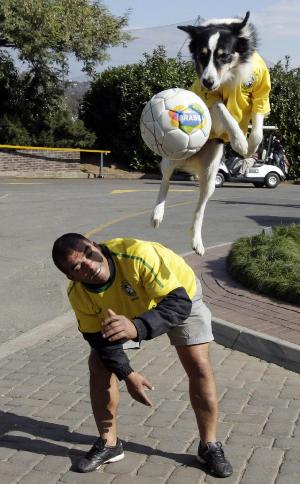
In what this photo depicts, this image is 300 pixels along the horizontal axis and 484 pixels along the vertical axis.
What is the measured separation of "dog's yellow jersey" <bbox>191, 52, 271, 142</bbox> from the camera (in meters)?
4.01

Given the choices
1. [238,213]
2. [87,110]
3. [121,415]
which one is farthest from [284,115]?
[121,415]

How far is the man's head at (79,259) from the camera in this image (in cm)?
389

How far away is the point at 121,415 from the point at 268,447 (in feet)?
3.93

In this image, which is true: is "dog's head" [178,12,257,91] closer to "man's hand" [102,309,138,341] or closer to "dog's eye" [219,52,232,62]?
"dog's eye" [219,52,232,62]

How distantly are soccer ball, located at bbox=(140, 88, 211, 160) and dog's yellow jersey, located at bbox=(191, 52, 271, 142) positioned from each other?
199mm

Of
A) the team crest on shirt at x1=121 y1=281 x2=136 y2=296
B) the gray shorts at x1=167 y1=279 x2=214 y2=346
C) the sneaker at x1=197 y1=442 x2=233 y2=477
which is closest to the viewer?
the team crest on shirt at x1=121 y1=281 x2=136 y2=296

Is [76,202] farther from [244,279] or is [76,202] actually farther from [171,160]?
[171,160]

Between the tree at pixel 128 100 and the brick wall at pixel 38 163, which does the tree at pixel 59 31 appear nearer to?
the tree at pixel 128 100

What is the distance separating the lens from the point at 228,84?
3969 mm

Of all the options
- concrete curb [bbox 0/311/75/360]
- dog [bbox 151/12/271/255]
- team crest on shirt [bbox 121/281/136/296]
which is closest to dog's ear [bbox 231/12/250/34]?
dog [bbox 151/12/271/255]

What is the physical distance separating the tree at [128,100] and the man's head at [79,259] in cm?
2250

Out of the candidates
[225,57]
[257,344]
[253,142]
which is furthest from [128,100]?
[225,57]

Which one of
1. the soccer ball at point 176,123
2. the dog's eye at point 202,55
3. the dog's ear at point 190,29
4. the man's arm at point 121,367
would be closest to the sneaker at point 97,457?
the man's arm at point 121,367

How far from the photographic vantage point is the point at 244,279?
9125 millimetres
